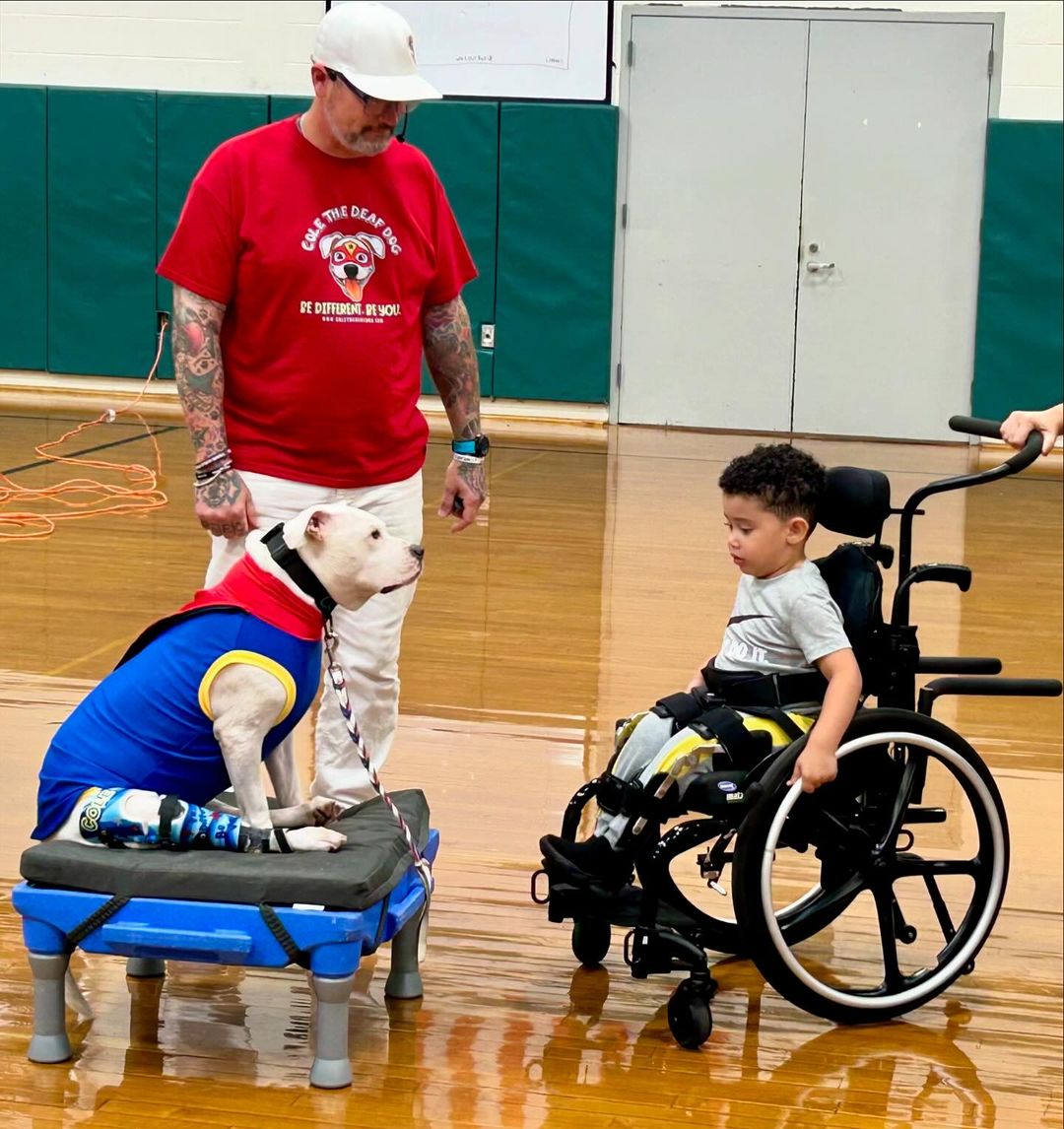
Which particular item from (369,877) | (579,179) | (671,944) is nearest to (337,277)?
(369,877)

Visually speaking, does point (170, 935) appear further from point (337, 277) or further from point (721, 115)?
point (721, 115)

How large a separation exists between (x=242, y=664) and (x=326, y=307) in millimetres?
650

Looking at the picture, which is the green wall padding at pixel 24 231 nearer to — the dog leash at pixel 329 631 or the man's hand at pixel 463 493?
the man's hand at pixel 463 493

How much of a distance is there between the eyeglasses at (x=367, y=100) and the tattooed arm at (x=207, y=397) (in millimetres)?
394

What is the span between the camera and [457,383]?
118 inches

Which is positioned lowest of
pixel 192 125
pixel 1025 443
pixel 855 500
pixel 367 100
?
pixel 855 500

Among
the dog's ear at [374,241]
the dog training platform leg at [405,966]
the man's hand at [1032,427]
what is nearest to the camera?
the man's hand at [1032,427]

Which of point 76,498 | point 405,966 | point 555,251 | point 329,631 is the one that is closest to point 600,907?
point 405,966

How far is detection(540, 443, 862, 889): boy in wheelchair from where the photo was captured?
256cm

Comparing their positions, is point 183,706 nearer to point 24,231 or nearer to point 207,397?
point 207,397

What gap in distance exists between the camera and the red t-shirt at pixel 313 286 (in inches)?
104

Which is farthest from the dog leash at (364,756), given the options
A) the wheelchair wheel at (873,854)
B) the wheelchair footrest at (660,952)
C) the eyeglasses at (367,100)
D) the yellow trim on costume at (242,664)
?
the eyeglasses at (367,100)

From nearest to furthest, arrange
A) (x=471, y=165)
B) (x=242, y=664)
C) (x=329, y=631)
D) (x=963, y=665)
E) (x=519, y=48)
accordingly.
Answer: (x=242, y=664)
(x=329, y=631)
(x=963, y=665)
(x=519, y=48)
(x=471, y=165)

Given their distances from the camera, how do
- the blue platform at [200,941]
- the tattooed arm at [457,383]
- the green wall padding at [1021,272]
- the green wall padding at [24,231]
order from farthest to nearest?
the green wall padding at [24,231]
the green wall padding at [1021,272]
the tattooed arm at [457,383]
the blue platform at [200,941]
